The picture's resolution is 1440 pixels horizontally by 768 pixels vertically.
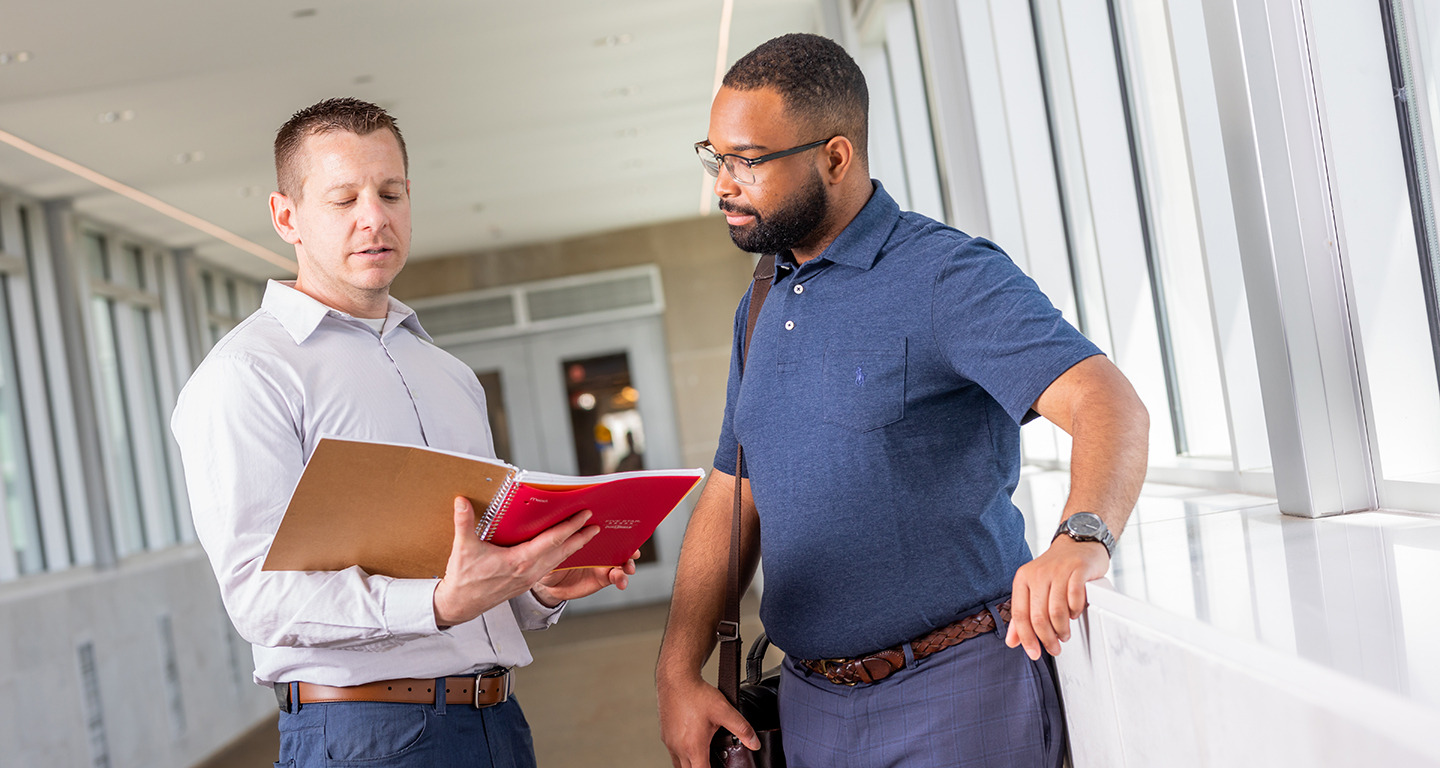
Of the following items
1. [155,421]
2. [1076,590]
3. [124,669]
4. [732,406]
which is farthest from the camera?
[155,421]

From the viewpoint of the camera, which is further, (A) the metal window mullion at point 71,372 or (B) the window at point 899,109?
(A) the metal window mullion at point 71,372

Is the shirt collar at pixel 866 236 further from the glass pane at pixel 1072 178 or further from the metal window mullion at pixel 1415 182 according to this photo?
the glass pane at pixel 1072 178

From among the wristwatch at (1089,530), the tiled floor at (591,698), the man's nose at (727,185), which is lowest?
the tiled floor at (591,698)

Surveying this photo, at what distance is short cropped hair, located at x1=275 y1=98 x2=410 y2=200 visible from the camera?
5.32 feet

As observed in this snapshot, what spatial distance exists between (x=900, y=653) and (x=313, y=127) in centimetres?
116

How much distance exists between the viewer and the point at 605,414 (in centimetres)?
995

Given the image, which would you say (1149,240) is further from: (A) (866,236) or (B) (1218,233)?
(A) (866,236)

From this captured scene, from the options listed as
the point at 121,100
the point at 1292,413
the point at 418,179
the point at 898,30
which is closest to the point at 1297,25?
the point at 1292,413

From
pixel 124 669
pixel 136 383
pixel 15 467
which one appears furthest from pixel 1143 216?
pixel 136 383

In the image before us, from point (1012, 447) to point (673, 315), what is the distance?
842 cm

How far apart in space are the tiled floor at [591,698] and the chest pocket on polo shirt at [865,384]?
3430 millimetres

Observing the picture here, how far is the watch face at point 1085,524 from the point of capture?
113cm

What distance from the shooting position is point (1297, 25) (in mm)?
1566

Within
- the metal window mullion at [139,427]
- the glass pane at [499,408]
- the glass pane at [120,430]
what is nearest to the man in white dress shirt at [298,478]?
the glass pane at [120,430]
